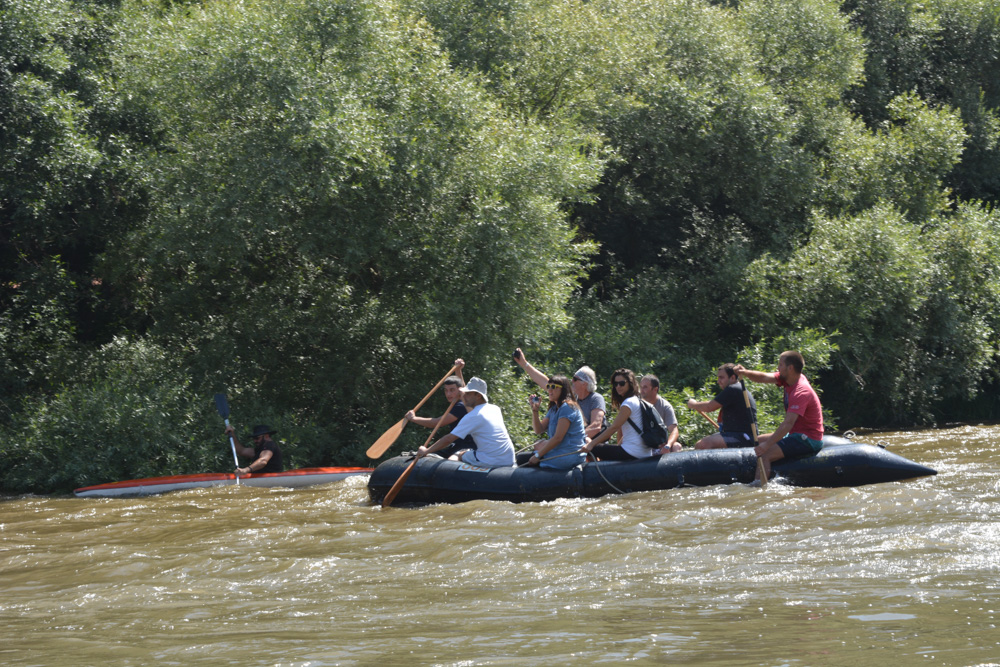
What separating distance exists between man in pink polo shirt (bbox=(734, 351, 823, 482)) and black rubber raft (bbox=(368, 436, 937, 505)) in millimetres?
103

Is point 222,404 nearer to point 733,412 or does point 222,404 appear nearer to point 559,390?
point 559,390

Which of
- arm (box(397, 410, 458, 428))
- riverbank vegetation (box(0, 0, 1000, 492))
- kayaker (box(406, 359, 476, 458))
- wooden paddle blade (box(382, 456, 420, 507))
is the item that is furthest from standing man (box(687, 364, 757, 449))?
riverbank vegetation (box(0, 0, 1000, 492))

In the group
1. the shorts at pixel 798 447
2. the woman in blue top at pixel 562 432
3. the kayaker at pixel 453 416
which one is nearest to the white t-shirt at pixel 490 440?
the woman in blue top at pixel 562 432

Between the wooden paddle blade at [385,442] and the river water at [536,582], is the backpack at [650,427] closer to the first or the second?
the river water at [536,582]

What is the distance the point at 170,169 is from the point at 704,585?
35.7ft

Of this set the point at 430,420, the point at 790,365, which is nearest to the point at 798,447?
the point at 790,365

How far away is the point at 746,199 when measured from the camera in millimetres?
20500

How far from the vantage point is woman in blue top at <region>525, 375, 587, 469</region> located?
9.53 m

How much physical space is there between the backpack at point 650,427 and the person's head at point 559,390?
0.67 metres

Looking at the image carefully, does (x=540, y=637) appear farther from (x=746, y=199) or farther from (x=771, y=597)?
(x=746, y=199)

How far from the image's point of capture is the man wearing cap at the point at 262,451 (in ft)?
39.3

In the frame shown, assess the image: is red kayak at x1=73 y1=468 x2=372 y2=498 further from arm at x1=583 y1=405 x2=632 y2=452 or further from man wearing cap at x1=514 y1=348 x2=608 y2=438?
arm at x1=583 y1=405 x2=632 y2=452

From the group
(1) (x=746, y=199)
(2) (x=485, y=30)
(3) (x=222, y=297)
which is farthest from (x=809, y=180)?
(3) (x=222, y=297)

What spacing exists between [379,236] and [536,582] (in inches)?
339
